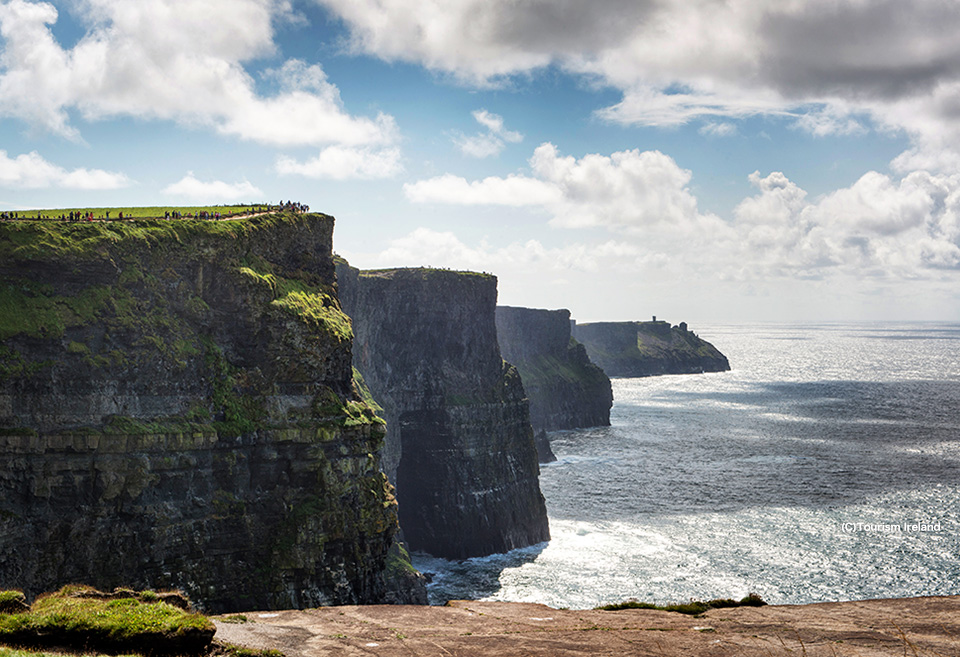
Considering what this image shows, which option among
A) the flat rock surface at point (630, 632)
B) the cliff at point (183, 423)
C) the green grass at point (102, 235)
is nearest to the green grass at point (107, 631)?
the flat rock surface at point (630, 632)

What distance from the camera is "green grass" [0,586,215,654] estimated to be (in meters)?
26.6

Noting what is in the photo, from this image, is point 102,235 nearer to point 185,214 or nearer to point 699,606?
point 185,214

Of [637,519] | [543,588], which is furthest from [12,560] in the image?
[637,519]

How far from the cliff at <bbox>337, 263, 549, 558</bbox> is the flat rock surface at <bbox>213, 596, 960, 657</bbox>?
194 feet

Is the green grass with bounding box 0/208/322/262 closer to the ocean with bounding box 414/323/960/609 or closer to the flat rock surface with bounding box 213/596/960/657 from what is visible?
the flat rock surface with bounding box 213/596/960/657

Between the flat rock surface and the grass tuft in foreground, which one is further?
the grass tuft in foreground

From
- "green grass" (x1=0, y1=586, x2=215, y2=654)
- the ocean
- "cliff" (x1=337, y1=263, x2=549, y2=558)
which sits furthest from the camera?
"cliff" (x1=337, y1=263, x2=549, y2=558)

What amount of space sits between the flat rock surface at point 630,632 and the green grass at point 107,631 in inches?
93.3

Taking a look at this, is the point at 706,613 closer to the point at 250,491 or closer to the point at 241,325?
the point at 250,491

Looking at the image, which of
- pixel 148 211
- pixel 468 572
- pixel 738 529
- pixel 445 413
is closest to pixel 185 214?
pixel 148 211

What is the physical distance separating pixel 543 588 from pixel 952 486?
81.9m

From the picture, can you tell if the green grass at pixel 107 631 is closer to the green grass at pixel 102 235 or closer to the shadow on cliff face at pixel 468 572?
the green grass at pixel 102 235

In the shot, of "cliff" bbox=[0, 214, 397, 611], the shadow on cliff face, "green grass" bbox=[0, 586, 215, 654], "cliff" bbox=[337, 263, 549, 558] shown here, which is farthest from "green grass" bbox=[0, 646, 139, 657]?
"cliff" bbox=[337, 263, 549, 558]

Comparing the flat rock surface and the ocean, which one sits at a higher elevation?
the flat rock surface
